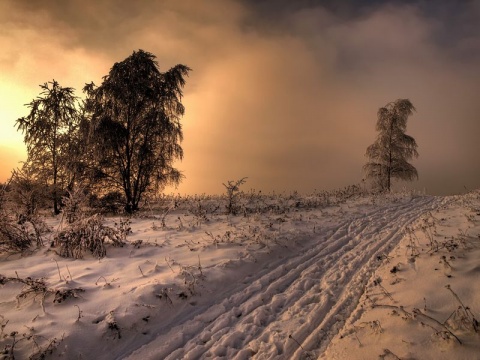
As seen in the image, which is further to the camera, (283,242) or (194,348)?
(283,242)

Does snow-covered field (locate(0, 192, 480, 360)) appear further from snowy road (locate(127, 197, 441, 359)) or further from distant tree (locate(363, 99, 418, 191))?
distant tree (locate(363, 99, 418, 191))

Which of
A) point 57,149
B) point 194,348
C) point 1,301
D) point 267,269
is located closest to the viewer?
point 194,348

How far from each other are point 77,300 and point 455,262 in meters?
7.19

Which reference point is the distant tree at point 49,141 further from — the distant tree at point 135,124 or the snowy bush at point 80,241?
the snowy bush at point 80,241

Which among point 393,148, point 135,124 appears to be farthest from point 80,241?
point 393,148

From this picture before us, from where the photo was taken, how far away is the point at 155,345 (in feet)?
16.9

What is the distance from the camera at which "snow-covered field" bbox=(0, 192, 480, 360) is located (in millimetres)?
4664

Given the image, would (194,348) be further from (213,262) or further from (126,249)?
(126,249)

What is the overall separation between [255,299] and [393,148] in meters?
27.5

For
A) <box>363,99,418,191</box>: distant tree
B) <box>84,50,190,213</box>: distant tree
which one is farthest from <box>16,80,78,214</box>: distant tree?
<box>363,99,418,191</box>: distant tree

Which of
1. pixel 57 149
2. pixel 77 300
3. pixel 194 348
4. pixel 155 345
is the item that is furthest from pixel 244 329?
pixel 57 149

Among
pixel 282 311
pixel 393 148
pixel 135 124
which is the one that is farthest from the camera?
pixel 393 148

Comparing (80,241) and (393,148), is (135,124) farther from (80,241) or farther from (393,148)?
(393,148)

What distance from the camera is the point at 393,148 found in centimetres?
2977
